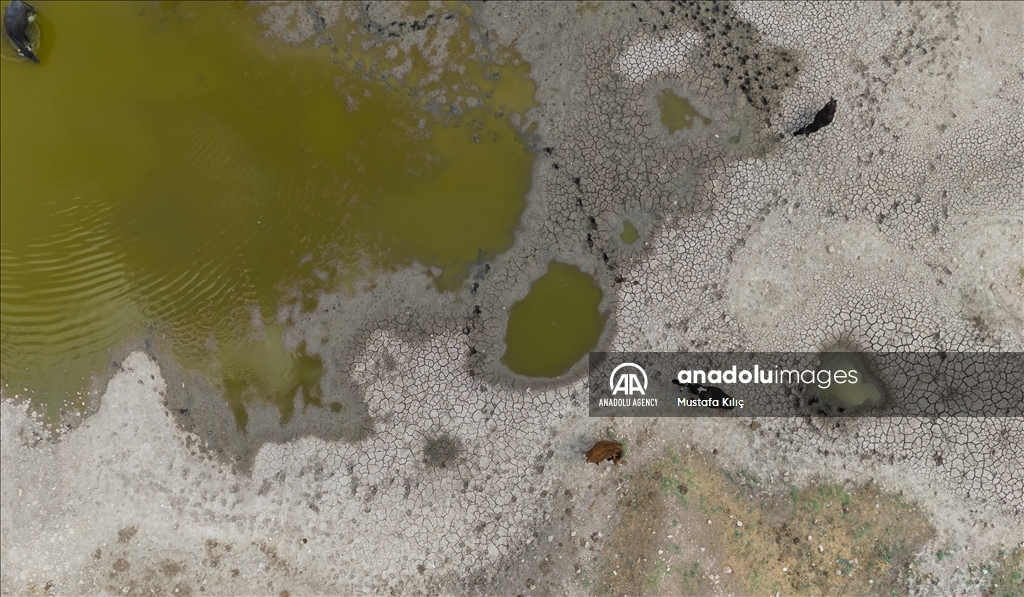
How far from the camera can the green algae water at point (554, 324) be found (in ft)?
23.7

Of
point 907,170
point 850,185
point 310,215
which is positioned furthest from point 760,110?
point 310,215

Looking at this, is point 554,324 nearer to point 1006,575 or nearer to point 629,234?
point 629,234

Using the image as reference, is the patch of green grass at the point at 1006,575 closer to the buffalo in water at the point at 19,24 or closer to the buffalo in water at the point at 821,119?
the buffalo in water at the point at 821,119

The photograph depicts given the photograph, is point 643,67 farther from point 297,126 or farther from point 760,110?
point 297,126

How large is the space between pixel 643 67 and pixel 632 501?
5914 millimetres

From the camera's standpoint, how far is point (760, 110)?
23.8ft

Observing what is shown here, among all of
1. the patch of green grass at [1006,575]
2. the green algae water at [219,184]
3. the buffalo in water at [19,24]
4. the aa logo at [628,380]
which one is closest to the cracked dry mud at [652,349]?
the patch of green grass at [1006,575]

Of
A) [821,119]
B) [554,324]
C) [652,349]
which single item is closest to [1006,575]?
[652,349]

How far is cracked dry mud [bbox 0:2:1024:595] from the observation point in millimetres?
6949

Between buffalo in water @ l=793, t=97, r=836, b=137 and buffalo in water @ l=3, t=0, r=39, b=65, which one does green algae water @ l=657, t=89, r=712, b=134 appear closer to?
buffalo in water @ l=793, t=97, r=836, b=137

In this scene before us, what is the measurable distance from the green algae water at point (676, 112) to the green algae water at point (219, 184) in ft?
6.28

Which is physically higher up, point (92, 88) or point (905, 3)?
point (905, 3)

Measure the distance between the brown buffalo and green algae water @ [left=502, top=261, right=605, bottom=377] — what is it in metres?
1.08

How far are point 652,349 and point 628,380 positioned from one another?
1.74 feet
